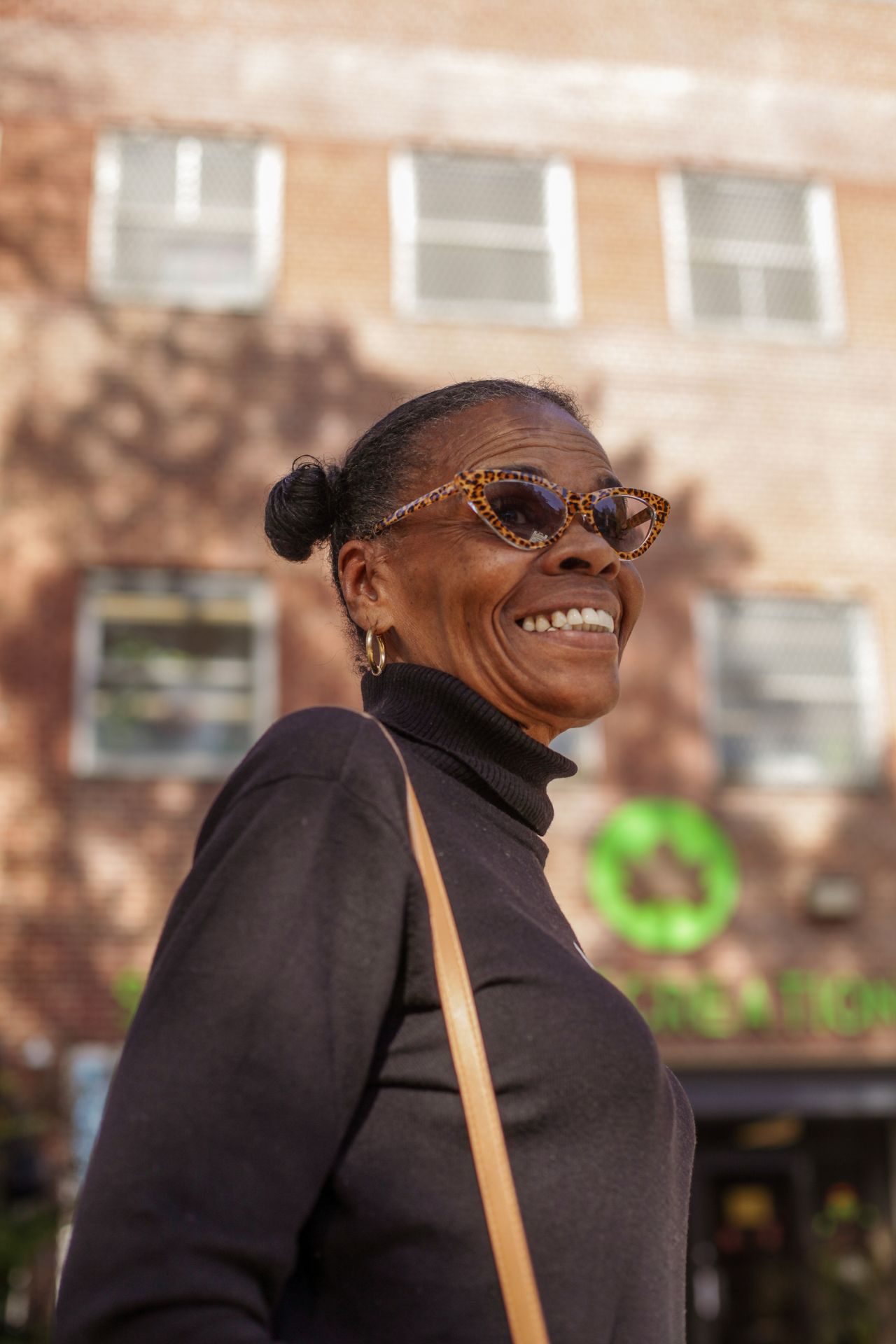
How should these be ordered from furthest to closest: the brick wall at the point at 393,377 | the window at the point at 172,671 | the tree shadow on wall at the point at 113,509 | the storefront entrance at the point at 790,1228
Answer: the storefront entrance at the point at 790,1228 → the window at the point at 172,671 → the brick wall at the point at 393,377 → the tree shadow on wall at the point at 113,509

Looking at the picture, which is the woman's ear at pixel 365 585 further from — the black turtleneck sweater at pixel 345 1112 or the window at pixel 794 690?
the window at pixel 794 690

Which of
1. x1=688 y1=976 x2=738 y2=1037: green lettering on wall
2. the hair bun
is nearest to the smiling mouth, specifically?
the hair bun

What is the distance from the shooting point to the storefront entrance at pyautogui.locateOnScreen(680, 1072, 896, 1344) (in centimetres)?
1100

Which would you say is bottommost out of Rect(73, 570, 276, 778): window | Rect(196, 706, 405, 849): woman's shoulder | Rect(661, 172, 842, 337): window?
Rect(196, 706, 405, 849): woman's shoulder

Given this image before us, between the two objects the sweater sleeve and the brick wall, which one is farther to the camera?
the brick wall

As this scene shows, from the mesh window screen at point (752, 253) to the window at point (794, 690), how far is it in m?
2.67

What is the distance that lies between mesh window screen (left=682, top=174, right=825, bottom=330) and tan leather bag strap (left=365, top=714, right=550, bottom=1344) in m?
11.5

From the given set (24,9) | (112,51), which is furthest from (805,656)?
(24,9)

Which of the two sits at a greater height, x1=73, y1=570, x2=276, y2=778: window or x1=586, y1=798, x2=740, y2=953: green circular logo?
x1=73, y1=570, x2=276, y2=778: window

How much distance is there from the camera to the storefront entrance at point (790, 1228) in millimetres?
11000

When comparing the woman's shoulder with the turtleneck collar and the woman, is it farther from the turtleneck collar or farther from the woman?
the turtleneck collar

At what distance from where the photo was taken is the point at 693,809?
10.8 meters

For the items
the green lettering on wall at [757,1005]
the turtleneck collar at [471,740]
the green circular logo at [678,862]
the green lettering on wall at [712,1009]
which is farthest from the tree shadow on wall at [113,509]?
the turtleneck collar at [471,740]

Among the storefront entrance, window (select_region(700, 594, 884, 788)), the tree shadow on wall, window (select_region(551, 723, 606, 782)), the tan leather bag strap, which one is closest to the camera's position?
the tan leather bag strap
